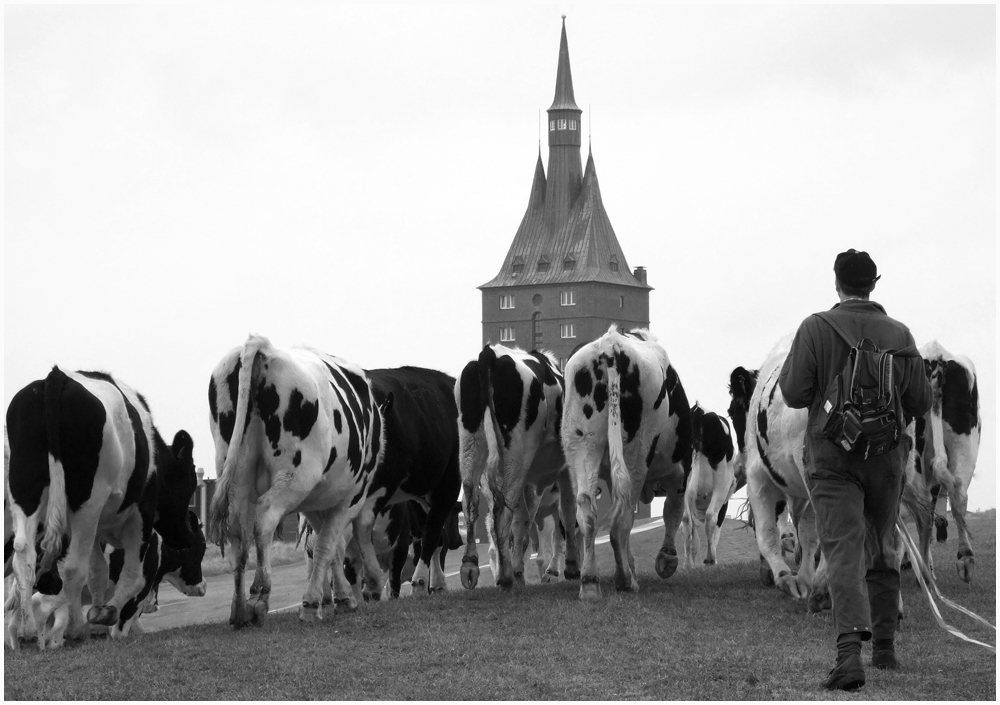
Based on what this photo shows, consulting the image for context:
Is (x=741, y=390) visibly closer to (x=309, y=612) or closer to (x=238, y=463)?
(x=309, y=612)

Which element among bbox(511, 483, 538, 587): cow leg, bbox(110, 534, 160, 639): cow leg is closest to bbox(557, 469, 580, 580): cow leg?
bbox(511, 483, 538, 587): cow leg

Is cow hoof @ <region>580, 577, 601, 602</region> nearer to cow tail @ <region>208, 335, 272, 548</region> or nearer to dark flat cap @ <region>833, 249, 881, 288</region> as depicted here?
cow tail @ <region>208, 335, 272, 548</region>

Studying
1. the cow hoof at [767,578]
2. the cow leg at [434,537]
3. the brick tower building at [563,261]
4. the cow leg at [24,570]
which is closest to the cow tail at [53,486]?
the cow leg at [24,570]

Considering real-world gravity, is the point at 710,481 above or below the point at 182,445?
below

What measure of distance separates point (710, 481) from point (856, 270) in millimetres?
14315

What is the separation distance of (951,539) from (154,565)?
13.3m

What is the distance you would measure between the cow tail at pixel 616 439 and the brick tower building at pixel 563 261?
454ft

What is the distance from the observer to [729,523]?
115ft

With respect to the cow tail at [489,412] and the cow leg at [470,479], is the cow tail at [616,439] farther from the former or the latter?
the cow leg at [470,479]

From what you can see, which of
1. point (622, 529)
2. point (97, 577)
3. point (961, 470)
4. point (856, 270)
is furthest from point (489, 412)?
point (856, 270)

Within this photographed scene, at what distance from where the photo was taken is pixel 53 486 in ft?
36.5

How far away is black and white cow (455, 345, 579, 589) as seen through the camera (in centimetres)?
1395

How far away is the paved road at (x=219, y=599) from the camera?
2008 cm

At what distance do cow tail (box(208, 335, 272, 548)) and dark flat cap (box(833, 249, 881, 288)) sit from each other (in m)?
4.79
